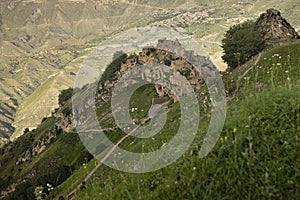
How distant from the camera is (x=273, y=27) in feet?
197

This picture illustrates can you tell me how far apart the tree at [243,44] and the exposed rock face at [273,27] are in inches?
77.3

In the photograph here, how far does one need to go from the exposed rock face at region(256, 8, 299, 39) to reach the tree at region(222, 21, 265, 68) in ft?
6.44

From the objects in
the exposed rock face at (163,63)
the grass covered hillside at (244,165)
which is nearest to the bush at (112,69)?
the exposed rock face at (163,63)

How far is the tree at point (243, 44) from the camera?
173 ft

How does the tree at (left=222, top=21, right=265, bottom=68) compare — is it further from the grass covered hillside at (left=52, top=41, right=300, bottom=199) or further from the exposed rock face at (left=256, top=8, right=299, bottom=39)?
the grass covered hillside at (left=52, top=41, right=300, bottom=199)

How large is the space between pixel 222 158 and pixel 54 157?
358 feet

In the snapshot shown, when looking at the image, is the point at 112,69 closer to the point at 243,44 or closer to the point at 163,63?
the point at 163,63

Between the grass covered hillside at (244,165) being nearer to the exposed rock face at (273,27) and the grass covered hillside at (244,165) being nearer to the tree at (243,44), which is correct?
the tree at (243,44)

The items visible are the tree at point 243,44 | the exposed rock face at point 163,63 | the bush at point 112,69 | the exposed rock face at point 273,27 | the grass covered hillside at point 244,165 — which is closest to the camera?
the grass covered hillside at point 244,165

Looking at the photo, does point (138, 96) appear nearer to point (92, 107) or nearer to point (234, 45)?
point (92, 107)

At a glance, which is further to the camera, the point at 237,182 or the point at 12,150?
the point at 12,150

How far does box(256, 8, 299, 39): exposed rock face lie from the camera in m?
59.5

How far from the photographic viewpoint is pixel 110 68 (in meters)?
145

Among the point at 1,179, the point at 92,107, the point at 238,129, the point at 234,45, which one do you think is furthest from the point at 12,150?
the point at 238,129
